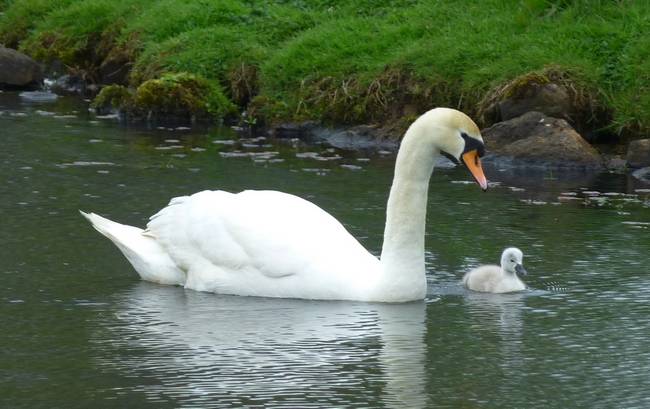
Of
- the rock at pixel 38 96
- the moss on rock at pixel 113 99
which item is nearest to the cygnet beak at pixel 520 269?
the moss on rock at pixel 113 99

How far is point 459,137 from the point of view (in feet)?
29.2

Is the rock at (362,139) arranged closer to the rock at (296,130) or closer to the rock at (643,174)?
the rock at (296,130)

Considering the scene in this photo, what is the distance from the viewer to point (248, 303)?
9.09 meters

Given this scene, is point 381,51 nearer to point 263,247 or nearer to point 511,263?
point 511,263

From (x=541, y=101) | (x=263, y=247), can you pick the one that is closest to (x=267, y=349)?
(x=263, y=247)

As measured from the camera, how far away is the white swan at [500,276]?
9.34 meters

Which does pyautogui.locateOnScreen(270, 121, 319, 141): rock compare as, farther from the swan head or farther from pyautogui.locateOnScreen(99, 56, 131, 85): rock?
the swan head

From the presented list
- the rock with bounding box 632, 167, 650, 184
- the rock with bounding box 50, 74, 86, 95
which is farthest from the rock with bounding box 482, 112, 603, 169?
the rock with bounding box 50, 74, 86, 95

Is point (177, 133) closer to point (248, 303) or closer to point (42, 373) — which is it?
point (248, 303)

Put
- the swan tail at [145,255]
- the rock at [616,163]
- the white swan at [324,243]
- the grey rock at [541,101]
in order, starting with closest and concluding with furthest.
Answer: the white swan at [324,243]
the swan tail at [145,255]
the rock at [616,163]
the grey rock at [541,101]

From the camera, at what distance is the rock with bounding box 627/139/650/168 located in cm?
1353

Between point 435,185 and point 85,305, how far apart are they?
4.95m

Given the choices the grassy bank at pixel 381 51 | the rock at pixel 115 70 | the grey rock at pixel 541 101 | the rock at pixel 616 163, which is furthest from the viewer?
the rock at pixel 115 70

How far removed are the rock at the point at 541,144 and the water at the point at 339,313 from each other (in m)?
0.36
